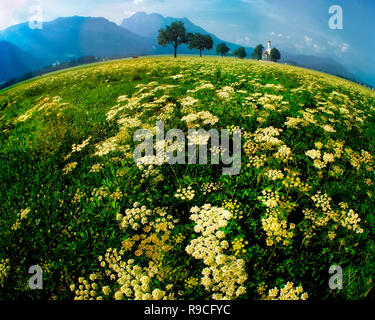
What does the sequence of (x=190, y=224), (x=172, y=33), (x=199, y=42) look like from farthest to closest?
(x=199, y=42), (x=172, y=33), (x=190, y=224)

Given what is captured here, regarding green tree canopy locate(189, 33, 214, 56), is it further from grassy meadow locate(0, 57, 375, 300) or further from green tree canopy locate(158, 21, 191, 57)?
grassy meadow locate(0, 57, 375, 300)

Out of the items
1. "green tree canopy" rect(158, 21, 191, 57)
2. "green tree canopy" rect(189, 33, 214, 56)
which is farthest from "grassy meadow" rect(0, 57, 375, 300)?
"green tree canopy" rect(189, 33, 214, 56)

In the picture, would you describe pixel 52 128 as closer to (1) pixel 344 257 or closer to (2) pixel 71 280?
(2) pixel 71 280

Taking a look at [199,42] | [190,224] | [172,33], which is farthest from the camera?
[199,42]

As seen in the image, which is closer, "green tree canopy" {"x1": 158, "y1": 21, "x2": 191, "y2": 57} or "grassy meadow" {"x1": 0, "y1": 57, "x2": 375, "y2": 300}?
"grassy meadow" {"x1": 0, "y1": 57, "x2": 375, "y2": 300}

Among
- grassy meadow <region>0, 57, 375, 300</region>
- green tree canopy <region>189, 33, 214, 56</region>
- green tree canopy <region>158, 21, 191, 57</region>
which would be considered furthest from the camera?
green tree canopy <region>189, 33, 214, 56</region>

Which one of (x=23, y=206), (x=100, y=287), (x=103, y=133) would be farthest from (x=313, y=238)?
(x=103, y=133)

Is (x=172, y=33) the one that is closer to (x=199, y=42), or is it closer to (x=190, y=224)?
(x=199, y=42)

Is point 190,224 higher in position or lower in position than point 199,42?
lower

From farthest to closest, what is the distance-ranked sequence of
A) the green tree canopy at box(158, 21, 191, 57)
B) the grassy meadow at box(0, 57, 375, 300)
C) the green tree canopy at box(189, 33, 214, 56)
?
the green tree canopy at box(189, 33, 214, 56) → the green tree canopy at box(158, 21, 191, 57) → the grassy meadow at box(0, 57, 375, 300)

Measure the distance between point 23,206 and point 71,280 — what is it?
2.70 metres

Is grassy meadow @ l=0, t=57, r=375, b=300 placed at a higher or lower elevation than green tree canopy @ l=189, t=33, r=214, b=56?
lower

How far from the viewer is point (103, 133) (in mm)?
7508

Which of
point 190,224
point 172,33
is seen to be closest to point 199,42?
point 172,33
